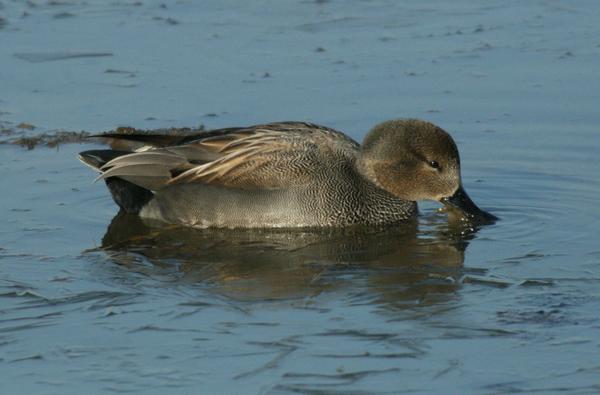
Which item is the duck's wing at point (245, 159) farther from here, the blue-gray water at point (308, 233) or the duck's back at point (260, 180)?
the blue-gray water at point (308, 233)

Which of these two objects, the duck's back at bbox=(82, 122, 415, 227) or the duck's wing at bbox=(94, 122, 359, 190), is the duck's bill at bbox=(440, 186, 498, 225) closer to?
the duck's back at bbox=(82, 122, 415, 227)

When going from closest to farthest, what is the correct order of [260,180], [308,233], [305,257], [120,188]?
[305,257], [308,233], [260,180], [120,188]

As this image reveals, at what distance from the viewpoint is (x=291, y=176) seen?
9.47 metres

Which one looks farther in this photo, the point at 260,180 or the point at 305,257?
the point at 260,180

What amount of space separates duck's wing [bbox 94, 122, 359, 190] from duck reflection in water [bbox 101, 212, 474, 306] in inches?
13.4

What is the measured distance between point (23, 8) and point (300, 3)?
9.60 ft

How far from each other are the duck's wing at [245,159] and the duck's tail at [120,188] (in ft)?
0.31

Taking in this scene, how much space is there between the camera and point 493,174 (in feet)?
34.3

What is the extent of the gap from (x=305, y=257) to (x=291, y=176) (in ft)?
2.96

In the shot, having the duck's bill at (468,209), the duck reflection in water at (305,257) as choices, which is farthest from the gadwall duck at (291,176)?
the duck reflection in water at (305,257)

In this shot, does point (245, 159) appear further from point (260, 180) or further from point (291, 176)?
point (291, 176)

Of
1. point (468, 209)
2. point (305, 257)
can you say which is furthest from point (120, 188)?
point (468, 209)

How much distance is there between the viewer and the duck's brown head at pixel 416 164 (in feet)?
31.0

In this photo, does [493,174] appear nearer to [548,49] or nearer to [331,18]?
[548,49]
